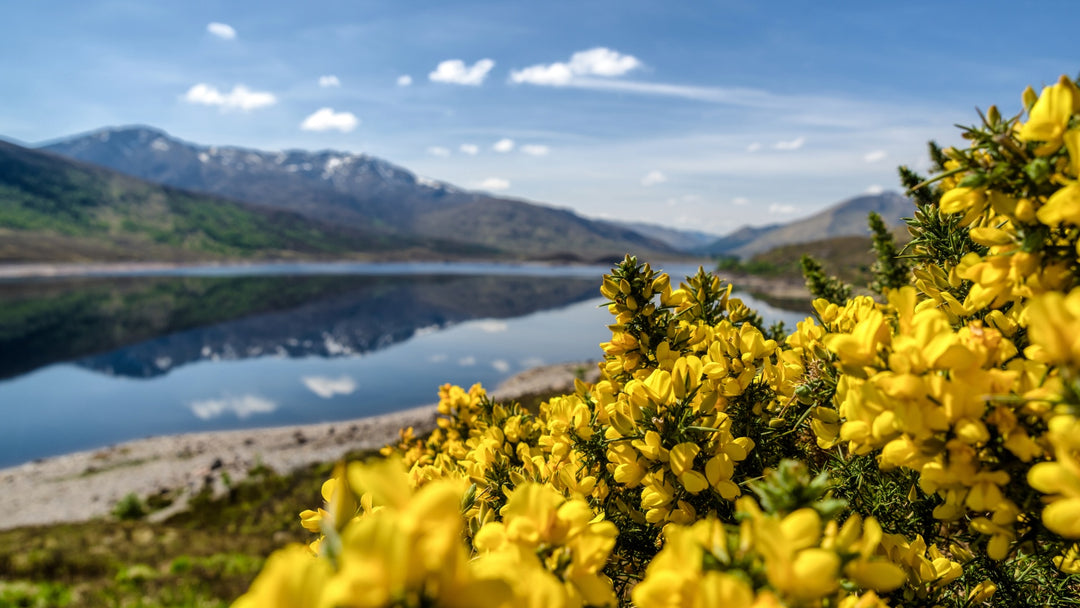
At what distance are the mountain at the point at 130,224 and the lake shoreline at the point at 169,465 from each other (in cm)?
10199

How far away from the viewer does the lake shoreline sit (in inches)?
619

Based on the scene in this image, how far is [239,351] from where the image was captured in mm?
41688

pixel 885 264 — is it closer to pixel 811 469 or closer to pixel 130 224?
pixel 811 469

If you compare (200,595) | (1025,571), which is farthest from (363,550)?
(200,595)

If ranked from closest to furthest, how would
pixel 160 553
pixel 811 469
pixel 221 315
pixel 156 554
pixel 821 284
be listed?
pixel 811 469 → pixel 821 284 → pixel 156 554 → pixel 160 553 → pixel 221 315

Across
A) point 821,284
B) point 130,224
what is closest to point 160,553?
point 821,284

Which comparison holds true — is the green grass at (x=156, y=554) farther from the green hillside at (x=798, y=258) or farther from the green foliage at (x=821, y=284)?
the green hillside at (x=798, y=258)

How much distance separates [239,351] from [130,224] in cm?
12076

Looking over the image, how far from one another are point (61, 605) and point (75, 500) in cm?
1061

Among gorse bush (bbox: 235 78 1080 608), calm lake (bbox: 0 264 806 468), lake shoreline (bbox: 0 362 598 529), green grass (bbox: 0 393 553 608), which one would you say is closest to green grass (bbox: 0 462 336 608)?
green grass (bbox: 0 393 553 608)

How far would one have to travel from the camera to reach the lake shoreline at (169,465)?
15.7 metres

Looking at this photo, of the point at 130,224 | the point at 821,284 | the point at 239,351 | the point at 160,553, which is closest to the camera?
the point at 821,284

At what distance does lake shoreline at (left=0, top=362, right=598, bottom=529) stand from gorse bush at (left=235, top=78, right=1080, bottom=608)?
14.6 meters

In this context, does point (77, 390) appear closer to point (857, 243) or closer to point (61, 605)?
point (61, 605)
